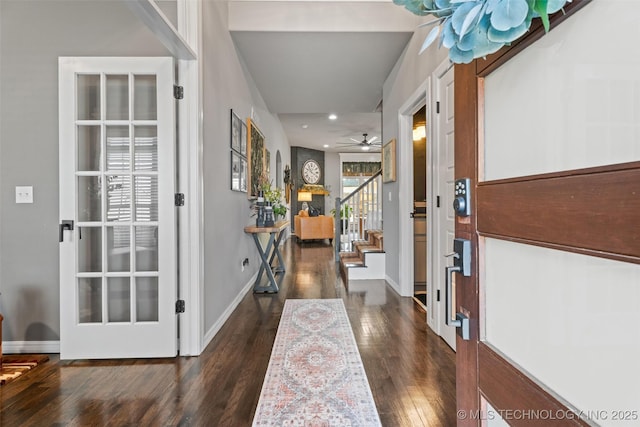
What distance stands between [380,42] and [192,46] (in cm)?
203

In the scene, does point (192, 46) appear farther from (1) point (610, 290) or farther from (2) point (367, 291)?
(2) point (367, 291)

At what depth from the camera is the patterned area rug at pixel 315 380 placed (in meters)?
1.50

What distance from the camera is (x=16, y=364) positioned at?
80.1 inches

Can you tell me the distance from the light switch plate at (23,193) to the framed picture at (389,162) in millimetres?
3342

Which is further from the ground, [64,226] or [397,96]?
[397,96]

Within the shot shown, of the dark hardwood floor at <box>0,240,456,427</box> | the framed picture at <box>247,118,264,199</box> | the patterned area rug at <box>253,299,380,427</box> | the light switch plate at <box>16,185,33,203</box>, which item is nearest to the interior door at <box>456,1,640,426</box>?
the patterned area rug at <box>253,299,380,427</box>

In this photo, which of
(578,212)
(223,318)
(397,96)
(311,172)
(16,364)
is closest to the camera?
(578,212)

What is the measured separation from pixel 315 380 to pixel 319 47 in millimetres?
3254

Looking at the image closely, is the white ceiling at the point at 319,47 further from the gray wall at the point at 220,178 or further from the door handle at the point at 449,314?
the door handle at the point at 449,314

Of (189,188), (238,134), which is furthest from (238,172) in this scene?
(189,188)

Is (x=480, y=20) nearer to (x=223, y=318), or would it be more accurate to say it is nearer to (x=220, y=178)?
(x=220, y=178)

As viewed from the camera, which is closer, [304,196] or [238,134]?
[238,134]

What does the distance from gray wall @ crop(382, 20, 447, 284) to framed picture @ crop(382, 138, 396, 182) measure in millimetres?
79

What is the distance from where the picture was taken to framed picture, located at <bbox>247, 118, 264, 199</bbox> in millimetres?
3873
